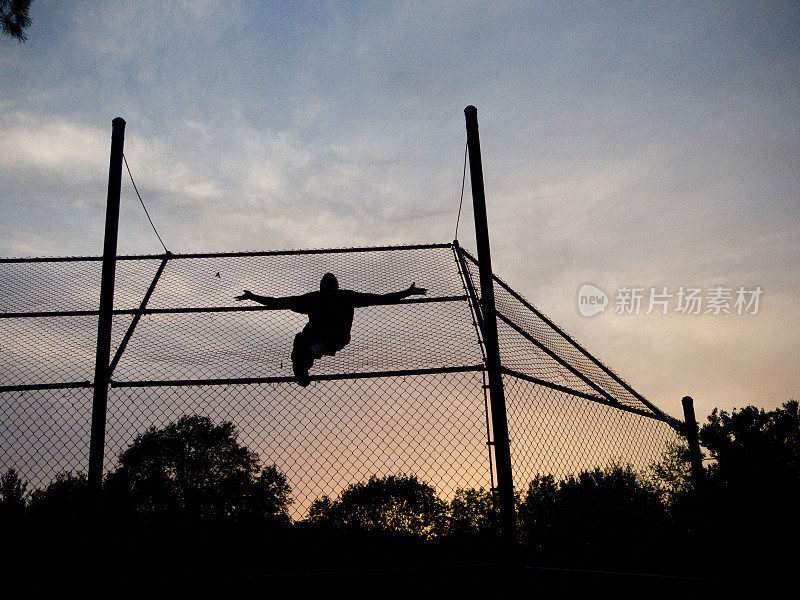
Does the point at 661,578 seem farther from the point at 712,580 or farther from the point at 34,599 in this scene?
the point at 34,599

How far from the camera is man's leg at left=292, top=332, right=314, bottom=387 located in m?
4.28

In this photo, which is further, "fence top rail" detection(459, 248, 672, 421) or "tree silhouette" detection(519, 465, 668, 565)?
"tree silhouette" detection(519, 465, 668, 565)

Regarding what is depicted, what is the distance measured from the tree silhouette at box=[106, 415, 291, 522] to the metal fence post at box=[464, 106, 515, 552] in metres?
28.3

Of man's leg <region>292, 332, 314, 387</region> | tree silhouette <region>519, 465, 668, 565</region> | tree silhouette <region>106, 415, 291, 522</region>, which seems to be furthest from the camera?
tree silhouette <region>106, 415, 291, 522</region>

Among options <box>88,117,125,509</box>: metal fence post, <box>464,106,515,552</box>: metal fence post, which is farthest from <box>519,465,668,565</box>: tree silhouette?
<box>88,117,125,509</box>: metal fence post

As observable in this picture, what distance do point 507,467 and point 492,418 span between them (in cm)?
35

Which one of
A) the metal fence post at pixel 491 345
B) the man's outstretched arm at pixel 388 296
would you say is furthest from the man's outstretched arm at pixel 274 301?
the metal fence post at pixel 491 345

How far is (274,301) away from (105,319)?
1.49 metres

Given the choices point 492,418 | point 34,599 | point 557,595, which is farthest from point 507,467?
point 34,599

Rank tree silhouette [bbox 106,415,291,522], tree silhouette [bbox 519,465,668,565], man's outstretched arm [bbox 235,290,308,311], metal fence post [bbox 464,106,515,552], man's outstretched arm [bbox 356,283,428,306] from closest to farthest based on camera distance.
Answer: metal fence post [bbox 464,106,515,552]
man's outstretched arm [bbox 356,283,428,306]
man's outstretched arm [bbox 235,290,308,311]
tree silhouette [bbox 519,465,668,565]
tree silhouette [bbox 106,415,291,522]

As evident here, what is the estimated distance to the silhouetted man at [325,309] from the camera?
202 inches

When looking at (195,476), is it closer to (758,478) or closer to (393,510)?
(393,510)

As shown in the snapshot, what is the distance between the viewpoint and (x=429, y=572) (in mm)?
3176

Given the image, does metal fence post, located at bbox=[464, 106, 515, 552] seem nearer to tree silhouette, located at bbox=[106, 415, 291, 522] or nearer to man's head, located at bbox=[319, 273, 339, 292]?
man's head, located at bbox=[319, 273, 339, 292]
